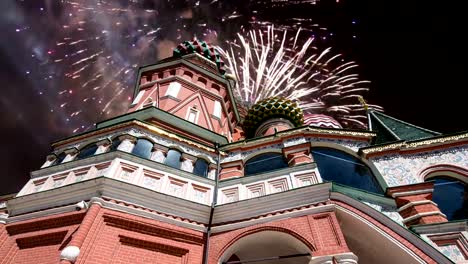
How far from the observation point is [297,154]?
36.4 ft

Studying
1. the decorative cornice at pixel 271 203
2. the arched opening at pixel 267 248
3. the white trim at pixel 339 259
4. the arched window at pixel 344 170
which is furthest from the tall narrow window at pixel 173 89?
the white trim at pixel 339 259

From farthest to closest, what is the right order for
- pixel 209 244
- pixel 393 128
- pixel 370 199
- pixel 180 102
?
pixel 180 102 < pixel 393 128 < pixel 370 199 < pixel 209 244

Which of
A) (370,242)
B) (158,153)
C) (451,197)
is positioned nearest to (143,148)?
(158,153)

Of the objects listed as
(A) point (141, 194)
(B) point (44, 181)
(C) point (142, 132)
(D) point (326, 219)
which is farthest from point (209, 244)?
(B) point (44, 181)

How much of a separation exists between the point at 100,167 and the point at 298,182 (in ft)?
20.7

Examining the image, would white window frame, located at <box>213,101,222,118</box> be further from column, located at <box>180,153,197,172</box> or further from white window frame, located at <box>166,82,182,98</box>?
column, located at <box>180,153,197,172</box>

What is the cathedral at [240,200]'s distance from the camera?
755 centimetres

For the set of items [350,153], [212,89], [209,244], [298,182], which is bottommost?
[209,244]

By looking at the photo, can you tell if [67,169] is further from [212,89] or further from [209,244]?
[212,89]

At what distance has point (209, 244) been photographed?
8.23 metres

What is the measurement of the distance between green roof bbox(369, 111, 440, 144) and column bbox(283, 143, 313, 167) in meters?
4.87

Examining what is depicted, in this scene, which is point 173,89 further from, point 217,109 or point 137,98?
point 217,109

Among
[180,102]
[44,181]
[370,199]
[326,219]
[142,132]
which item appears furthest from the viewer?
[180,102]

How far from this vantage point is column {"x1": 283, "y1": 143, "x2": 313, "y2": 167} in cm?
1083
